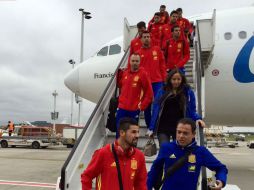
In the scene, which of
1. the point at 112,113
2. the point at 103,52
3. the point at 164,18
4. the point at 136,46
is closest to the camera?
the point at 112,113

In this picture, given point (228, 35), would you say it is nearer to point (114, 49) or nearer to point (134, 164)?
point (114, 49)

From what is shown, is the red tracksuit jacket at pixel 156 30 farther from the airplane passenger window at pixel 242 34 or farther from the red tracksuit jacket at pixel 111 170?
the red tracksuit jacket at pixel 111 170

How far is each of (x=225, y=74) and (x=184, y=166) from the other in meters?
7.44

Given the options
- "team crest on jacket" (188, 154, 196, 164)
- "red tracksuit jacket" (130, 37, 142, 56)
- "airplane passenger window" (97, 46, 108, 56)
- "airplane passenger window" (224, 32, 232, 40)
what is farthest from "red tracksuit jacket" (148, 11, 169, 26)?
"team crest on jacket" (188, 154, 196, 164)

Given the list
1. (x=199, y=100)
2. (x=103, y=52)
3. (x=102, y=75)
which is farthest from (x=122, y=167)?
(x=103, y=52)

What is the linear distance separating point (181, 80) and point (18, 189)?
18.4 feet

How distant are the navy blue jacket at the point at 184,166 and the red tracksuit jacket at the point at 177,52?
11.8 feet

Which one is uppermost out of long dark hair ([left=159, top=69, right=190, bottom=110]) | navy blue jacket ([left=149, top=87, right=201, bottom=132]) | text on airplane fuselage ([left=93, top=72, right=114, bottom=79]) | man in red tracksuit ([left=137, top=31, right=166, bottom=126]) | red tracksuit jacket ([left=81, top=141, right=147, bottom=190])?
text on airplane fuselage ([left=93, top=72, right=114, bottom=79])

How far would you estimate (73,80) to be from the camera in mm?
11453

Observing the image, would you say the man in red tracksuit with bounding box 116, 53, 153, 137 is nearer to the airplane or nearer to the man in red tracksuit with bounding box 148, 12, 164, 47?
the man in red tracksuit with bounding box 148, 12, 164, 47

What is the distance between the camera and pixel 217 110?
10.5 meters

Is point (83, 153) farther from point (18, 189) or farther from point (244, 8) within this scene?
point (244, 8)

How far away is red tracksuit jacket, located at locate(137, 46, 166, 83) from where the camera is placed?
5.93 meters

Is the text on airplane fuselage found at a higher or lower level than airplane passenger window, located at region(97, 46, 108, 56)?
lower
